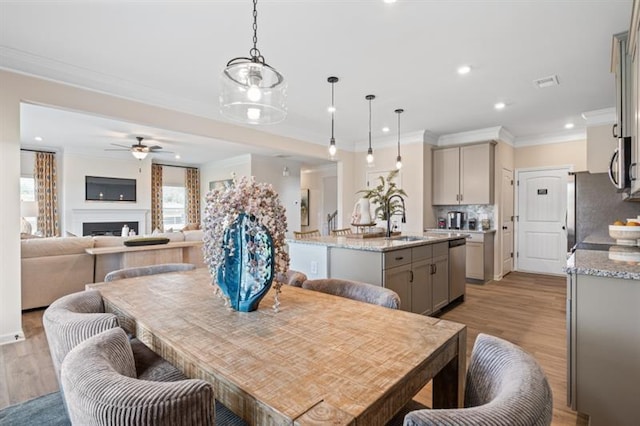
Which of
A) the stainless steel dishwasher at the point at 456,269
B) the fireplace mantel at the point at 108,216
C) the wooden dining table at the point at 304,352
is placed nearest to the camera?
the wooden dining table at the point at 304,352

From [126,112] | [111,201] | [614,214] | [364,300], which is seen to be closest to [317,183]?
[111,201]

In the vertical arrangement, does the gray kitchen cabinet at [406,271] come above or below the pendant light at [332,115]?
below

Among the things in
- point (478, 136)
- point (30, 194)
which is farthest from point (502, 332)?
point (30, 194)

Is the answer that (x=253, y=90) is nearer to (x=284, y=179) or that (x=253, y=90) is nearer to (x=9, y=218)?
(x=9, y=218)

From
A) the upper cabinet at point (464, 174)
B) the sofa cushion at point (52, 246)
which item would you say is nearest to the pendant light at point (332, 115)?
the upper cabinet at point (464, 174)

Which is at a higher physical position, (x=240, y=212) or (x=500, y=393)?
(x=240, y=212)

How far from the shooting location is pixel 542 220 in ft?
19.9

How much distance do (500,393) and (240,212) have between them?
1.05 metres

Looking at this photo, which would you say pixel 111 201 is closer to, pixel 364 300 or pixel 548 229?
pixel 364 300

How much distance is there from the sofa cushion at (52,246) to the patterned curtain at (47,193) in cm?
389

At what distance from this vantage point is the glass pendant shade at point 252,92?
1.90 meters

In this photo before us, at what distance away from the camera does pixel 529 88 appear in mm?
3748

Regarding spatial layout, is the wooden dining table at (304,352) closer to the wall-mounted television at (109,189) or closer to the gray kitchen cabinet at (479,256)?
the gray kitchen cabinet at (479,256)

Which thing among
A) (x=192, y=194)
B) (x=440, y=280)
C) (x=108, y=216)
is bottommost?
(x=440, y=280)
